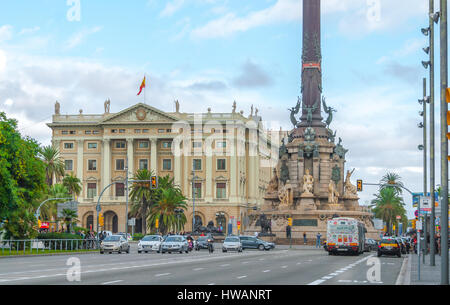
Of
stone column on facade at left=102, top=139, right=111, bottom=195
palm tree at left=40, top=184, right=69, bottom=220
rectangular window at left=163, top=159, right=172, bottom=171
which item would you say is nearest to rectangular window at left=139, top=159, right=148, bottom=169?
rectangular window at left=163, top=159, right=172, bottom=171

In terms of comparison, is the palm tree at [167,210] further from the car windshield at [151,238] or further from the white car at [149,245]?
the white car at [149,245]

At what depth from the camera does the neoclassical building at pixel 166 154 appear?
12106 centimetres

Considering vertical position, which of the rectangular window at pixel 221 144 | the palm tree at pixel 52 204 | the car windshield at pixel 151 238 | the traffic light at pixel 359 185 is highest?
the rectangular window at pixel 221 144

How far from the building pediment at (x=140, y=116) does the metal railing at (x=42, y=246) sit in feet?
205

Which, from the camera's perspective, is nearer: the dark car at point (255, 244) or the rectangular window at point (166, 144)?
the dark car at point (255, 244)

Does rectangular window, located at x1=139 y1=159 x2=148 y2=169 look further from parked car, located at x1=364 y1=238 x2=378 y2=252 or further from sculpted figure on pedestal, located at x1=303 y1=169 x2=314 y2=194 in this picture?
parked car, located at x1=364 y1=238 x2=378 y2=252

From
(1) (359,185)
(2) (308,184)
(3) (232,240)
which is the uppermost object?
(2) (308,184)

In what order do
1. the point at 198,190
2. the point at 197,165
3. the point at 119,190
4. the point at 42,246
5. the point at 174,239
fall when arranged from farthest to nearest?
1. the point at 119,190
2. the point at 197,165
3. the point at 198,190
4. the point at 174,239
5. the point at 42,246

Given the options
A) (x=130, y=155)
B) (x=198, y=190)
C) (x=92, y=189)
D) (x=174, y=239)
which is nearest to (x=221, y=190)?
(x=198, y=190)

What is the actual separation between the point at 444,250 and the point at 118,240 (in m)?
36.3

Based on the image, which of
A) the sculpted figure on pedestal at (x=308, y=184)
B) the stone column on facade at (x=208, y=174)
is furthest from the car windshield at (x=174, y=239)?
the stone column on facade at (x=208, y=174)

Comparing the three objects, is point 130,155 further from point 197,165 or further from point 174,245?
point 174,245

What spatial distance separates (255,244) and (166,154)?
58604 millimetres

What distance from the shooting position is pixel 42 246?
5222 cm
